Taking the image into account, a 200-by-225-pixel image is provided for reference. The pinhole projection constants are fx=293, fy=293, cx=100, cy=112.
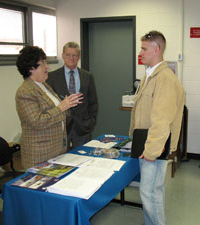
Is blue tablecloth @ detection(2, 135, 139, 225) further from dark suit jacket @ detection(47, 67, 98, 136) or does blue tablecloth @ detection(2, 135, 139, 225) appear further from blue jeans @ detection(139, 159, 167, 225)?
dark suit jacket @ detection(47, 67, 98, 136)

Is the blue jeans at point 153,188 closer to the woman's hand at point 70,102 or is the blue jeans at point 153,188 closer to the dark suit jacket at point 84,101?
the woman's hand at point 70,102

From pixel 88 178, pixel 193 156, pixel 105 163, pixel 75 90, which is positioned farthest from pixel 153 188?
pixel 193 156

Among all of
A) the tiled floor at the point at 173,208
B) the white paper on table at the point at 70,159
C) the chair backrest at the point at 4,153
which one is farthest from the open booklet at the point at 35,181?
the tiled floor at the point at 173,208

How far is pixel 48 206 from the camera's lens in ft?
5.52

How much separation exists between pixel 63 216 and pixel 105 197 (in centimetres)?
33

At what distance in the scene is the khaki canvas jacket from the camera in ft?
6.29

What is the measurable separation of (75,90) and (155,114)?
4.17 feet

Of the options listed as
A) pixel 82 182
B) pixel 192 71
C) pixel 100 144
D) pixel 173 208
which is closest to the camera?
pixel 82 182

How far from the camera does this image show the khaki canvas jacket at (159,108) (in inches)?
75.5

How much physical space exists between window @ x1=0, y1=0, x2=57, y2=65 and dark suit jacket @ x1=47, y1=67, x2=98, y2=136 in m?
1.25

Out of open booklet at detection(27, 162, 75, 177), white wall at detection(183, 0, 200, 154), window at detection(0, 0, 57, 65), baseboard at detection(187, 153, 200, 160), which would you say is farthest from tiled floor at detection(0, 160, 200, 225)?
window at detection(0, 0, 57, 65)

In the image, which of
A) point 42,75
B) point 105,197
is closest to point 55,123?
point 42,75

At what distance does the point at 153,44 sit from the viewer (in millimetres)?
2041

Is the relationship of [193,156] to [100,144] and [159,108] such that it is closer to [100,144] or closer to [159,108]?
[100,144]
